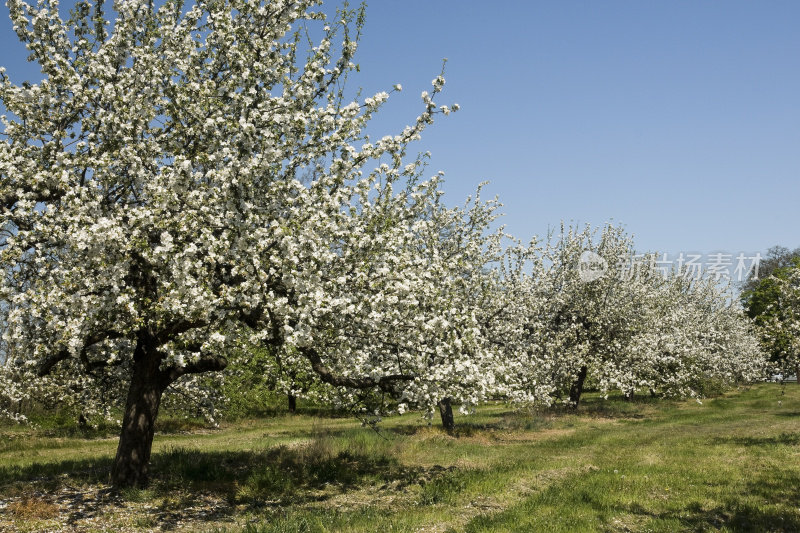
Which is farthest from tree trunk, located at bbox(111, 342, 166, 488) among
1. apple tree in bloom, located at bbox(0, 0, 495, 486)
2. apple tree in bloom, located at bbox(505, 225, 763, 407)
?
apple tree in bloom, located at bbox(505, 225, 763, 407)

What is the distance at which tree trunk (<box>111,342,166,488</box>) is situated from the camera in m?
14.9

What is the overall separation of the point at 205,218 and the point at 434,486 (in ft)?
31.8

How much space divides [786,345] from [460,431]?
17089mm

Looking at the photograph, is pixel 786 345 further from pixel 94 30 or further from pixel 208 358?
pixel 94 30

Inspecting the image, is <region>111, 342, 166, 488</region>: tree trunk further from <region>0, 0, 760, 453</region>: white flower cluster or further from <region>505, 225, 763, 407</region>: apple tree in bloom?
<region>505, 225, 763, 407</region>: apple tree in bloom

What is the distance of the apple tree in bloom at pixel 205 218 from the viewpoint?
1127cm

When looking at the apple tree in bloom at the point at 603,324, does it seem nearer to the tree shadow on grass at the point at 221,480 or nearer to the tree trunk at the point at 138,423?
the tree shadow on grass at the point at 221,480

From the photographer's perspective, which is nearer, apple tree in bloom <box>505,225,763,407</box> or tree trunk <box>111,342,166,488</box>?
tree trunk <box>111,342,166,488</box>

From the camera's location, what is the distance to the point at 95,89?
42.4 ft

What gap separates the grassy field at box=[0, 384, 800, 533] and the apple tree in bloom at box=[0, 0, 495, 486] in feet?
8.13

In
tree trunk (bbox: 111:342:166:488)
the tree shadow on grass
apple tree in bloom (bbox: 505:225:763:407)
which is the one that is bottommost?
the tree shadow on grass

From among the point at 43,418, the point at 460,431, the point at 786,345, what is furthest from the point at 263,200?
the point at 43,418

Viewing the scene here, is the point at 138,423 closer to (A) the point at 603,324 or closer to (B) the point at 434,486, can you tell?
(B) the point at 434,486

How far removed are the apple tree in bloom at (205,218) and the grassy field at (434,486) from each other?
8.13 feet
